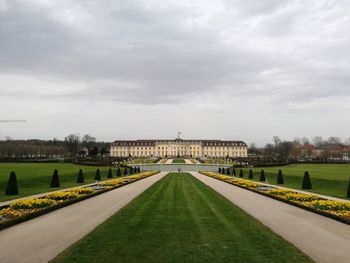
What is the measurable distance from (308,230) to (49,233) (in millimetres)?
6286

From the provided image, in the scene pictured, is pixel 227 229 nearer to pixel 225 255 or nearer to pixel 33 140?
pixel 225 255

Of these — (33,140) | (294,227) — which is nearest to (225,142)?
(33,140)

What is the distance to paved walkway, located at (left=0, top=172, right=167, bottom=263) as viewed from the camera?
7.35m

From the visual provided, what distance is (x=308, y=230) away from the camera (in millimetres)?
9844

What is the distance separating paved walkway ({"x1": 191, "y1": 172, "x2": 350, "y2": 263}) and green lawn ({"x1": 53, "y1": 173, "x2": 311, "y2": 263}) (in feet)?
1.24

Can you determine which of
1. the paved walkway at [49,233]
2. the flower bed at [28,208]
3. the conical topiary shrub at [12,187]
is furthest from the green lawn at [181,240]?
the conical topiary shrub at [12,187]

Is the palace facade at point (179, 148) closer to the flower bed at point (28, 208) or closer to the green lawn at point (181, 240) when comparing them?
the flower bed at point (28, 208)

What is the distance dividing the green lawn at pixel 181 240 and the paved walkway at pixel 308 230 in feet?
1.24

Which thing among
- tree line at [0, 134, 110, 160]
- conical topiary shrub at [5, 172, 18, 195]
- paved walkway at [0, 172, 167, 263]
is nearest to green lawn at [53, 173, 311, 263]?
paved walkway at [0, 172, 167, 263]

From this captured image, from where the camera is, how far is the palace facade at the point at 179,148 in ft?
453

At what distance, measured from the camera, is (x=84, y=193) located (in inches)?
731

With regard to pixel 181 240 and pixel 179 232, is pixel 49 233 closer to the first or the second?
pixel 179 232

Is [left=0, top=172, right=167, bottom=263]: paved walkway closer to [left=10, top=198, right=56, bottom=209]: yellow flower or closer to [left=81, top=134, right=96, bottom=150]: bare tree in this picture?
[left=10, top=198, right=56, bottom=209]: yellow flower

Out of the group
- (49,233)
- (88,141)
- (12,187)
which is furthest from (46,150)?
(49,233)
